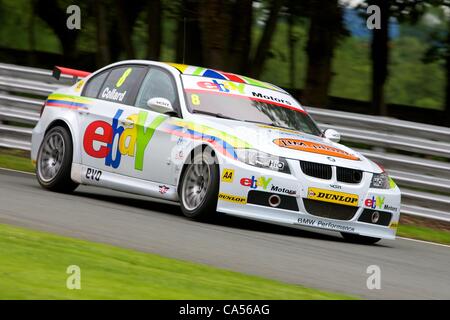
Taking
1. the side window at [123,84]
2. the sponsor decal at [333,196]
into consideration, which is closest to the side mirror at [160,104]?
the side window at [123,84]

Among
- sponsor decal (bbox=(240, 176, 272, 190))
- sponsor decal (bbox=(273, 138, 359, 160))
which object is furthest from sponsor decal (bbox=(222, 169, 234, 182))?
sponsor decal (bbox=(273, 138, 359, 160))

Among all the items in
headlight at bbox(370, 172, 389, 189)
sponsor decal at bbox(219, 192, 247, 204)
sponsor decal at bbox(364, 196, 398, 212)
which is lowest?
sponsor decal at bbox(364, 196, 398, 212)

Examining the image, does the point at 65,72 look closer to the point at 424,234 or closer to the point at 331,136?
the point at 331,136

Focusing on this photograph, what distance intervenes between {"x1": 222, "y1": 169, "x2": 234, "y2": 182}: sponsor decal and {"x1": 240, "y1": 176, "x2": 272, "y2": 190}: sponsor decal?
0.34ft

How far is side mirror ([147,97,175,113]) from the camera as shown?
11.3 meters

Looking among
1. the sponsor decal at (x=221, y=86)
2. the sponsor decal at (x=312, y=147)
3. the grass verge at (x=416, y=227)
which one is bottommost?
the grass verge at (x=416, y=227)

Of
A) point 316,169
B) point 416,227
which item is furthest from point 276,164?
point 416,227

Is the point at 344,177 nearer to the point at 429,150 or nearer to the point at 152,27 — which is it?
the point at 429,150

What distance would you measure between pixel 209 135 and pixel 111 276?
401cm

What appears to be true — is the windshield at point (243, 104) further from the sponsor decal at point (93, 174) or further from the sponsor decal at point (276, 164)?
the sponsor decal at point (93, 174)

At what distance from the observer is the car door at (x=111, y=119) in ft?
38.8

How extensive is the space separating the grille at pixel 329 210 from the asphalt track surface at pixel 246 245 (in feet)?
0.85

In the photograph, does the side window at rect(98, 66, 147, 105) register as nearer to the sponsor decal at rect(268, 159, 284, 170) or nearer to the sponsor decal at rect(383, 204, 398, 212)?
the sponsor decal at rect(268, 159, 284, 170)

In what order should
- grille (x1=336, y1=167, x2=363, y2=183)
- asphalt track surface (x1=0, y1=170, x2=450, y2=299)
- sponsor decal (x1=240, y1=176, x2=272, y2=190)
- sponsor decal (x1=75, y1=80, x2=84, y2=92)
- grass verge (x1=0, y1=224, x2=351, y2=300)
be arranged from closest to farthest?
1. grass verge (x1=0, y1=224, x2=351, y2=300)
2. asphalt track surface (x1=0, y1=170, x2=450, y2=299)
3. sponsor decal (x1=240, y1=176, x2=272, y2=190)
4. grille (x1=336, y1=167, x2=363, y2=183)
5. sponsor decal (x1=75, y1=80, x2=84, y2=92)
